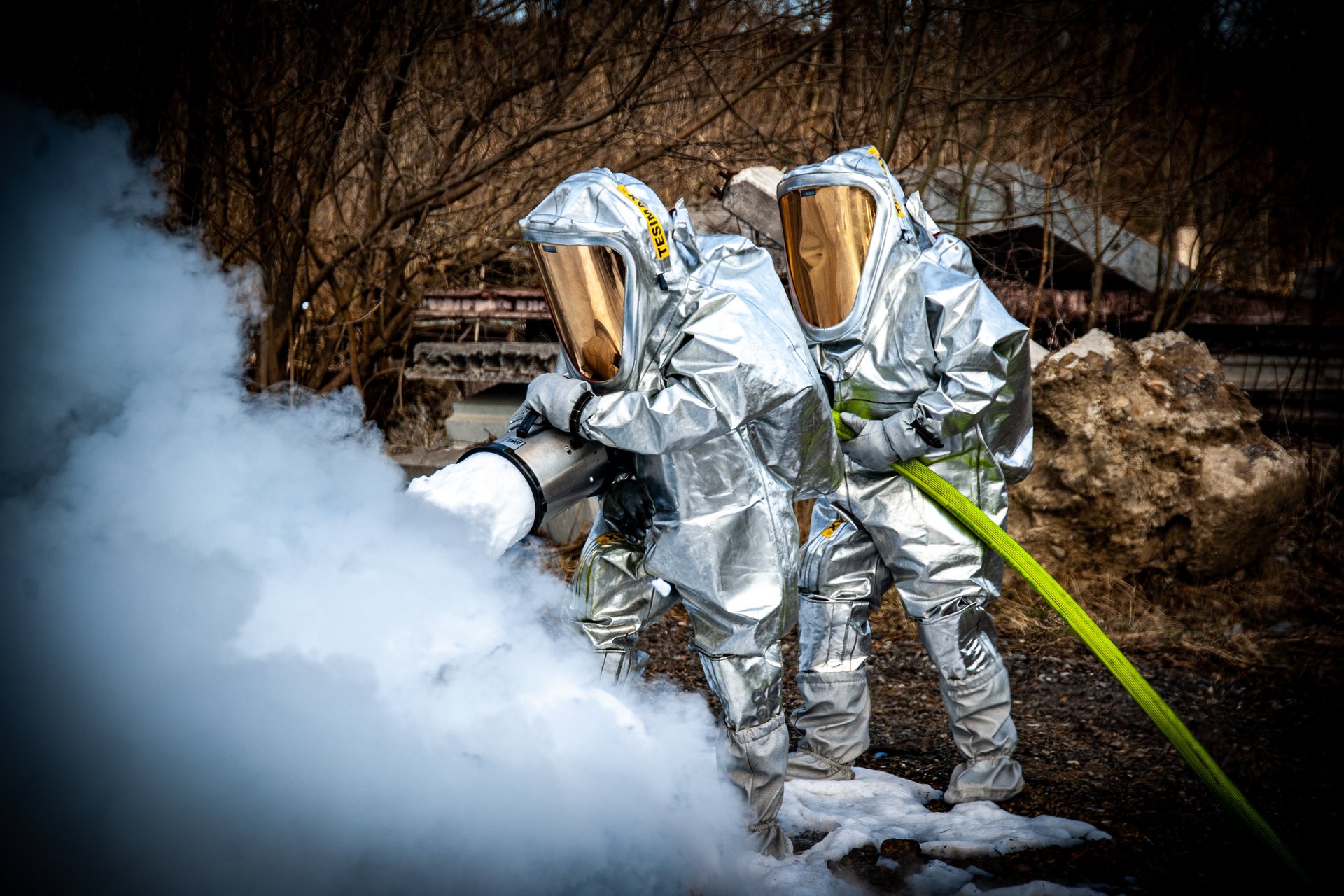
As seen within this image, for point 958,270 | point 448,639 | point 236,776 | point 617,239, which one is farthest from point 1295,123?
point 236,776

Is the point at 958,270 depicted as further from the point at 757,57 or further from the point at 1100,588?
the point at 757,57

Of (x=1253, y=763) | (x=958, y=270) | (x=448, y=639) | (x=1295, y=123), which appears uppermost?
(x=1295, y=123)

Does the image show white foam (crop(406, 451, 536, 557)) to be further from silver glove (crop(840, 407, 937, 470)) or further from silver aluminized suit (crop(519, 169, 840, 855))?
silver glove (crop(840, 407, 937, 470))

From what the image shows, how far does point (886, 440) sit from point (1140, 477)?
2377 millimetres

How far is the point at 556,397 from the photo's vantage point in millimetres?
2459

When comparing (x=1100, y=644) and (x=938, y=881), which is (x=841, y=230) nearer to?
(x=1100, y=644)

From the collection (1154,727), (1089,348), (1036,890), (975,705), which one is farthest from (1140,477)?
(1036,890)

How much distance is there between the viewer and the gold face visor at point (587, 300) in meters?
2.40

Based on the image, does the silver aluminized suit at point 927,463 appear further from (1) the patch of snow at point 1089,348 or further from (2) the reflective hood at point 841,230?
(1) the patch of snow at point 1089,348

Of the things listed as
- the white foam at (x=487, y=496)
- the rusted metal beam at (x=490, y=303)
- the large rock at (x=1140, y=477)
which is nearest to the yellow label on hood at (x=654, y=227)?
the white foam at (x=487, y=496)

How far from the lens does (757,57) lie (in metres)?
5.75

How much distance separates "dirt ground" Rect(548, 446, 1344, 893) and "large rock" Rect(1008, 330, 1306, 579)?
0.19 m

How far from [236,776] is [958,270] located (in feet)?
8.04

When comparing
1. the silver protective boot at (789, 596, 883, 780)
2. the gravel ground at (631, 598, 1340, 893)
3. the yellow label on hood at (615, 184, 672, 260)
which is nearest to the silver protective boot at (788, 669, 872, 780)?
the silver protective boot at (789, 596, 883, 780)
